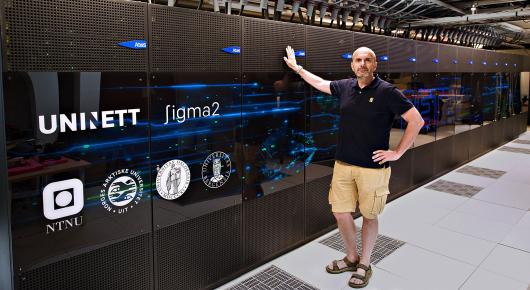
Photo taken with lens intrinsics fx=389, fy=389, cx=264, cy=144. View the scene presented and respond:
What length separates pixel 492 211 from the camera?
4590 mm

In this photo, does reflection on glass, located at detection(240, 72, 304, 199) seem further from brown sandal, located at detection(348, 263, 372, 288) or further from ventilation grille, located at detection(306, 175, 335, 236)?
brown sandal, located at detection(348, 263, 372, 288)

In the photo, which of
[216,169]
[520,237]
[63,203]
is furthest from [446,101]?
[63,203]

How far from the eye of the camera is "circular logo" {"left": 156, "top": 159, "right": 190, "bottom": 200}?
7.92 feet

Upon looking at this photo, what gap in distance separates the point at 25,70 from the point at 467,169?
6.82 m

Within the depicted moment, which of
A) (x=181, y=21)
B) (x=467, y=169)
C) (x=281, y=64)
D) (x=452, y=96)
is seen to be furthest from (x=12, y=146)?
(x=467, y=169)

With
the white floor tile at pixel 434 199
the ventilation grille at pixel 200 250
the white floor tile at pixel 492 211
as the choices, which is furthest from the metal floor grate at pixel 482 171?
the ventilation grille at pixel 200 250

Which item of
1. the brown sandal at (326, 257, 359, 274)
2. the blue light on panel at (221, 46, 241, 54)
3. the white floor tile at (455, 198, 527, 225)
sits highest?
the blue light on panel at (221, 46, 241, 54)

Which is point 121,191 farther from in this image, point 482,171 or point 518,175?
point 518,175

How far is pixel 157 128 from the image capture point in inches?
92.7

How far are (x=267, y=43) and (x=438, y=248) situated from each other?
2403 mm

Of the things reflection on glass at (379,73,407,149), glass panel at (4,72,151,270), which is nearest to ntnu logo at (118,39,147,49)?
glass panel at (4,72,151,270)

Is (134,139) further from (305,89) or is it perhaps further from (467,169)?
(467,169)

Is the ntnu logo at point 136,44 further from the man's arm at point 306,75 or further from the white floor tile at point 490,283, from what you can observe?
the white floor tile at point 490,283

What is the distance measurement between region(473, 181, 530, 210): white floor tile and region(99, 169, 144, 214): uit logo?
14.8 feet
